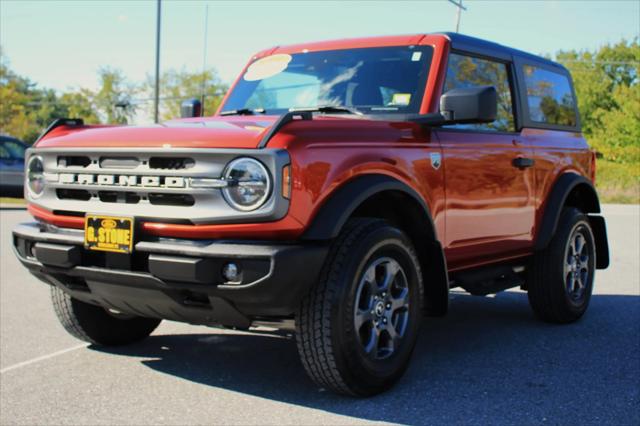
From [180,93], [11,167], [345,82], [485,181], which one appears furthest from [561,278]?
[180,93]

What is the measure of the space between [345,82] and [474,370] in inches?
73.7

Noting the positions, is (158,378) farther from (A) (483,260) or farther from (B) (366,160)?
(A) (483,260)

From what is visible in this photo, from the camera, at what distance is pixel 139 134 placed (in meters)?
3.87

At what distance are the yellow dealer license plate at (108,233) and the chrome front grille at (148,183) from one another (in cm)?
5

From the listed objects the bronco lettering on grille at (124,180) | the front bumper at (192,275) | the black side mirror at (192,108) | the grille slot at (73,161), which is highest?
the black side mirror at (192,108)

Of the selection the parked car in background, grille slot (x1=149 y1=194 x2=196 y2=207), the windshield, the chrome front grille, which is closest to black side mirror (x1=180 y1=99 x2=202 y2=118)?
the windshield

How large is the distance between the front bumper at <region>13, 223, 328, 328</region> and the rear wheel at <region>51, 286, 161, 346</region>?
67cm

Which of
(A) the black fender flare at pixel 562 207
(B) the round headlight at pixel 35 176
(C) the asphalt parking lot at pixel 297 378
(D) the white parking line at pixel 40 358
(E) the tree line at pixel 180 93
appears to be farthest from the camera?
(E) the tree line at pixel 180 93

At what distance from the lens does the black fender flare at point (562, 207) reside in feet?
18.5

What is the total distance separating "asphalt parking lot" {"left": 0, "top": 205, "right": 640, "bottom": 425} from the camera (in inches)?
146

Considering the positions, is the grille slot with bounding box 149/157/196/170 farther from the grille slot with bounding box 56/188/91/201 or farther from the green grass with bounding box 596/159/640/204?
the green grass with bounding box 596/159/640/204

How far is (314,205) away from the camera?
143 inches

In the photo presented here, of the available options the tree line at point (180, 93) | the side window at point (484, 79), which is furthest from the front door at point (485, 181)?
the tree line at point (180, 93)

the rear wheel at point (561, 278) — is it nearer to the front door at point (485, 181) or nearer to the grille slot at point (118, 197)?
the front door at point (485, 181)
